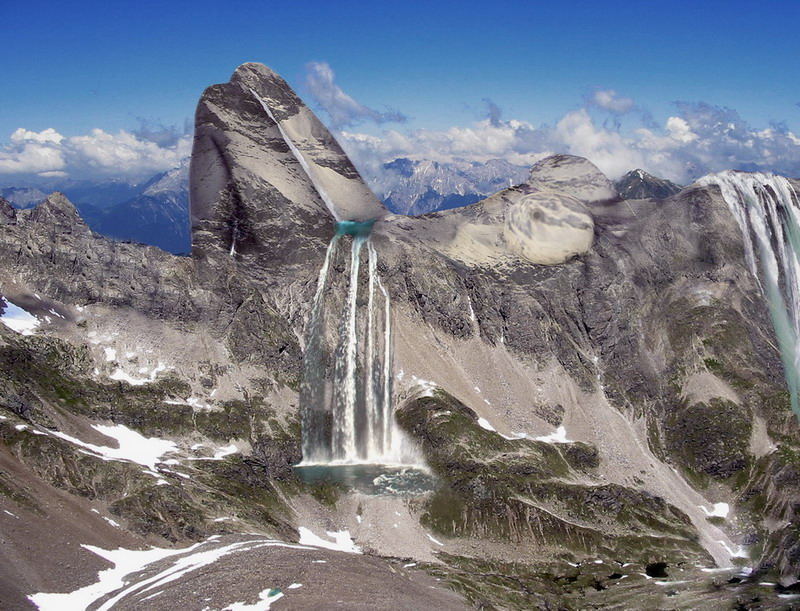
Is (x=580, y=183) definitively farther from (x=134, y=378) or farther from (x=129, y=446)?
(x=129, y=446)

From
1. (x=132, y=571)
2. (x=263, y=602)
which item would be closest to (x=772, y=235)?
(x=263, y=602)

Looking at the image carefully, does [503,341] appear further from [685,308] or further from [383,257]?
[685,308]

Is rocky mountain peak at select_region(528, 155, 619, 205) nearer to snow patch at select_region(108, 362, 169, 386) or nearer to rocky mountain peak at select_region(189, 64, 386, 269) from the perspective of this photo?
rocky mountain peak at select_region(189, 64, 386, 269)

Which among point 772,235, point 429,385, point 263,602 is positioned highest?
point 772,235

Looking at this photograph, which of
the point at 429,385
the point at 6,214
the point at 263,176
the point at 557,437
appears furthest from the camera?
the point at 263,176

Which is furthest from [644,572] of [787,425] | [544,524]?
[787,425]

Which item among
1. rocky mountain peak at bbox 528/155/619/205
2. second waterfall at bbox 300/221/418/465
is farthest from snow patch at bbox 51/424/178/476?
rocky mountain peak at bbox 528/155/619/205
